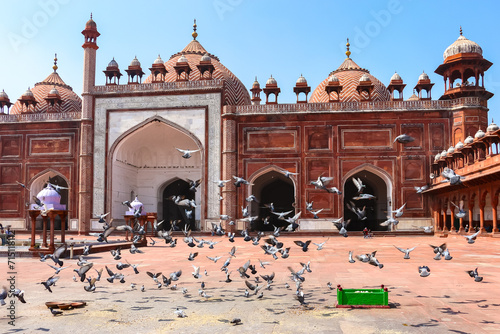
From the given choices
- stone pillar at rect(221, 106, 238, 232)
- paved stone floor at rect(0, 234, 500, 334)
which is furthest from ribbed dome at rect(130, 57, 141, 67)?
paved stone floor at rect(0, 234, 500, 334)

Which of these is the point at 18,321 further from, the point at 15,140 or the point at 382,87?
the point at 382,87

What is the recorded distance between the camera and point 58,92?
25.4 metres

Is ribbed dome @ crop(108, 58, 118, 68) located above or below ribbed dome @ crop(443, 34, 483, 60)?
below

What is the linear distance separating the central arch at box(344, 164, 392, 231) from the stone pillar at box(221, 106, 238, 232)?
15.8ft

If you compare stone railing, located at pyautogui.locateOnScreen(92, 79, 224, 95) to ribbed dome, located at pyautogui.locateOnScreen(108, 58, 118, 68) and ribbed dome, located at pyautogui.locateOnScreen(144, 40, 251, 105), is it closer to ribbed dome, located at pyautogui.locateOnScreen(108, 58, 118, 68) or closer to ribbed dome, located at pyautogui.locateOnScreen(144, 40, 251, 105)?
ribbed dome, located at pyautogui.locateOnScreen(108, 58, 118, 68)

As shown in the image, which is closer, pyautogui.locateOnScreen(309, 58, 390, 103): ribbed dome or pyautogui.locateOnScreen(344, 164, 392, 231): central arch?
pyautogui.locateOnScreen(344, 164, 392, 231): central arch

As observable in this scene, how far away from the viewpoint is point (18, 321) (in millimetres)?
3973

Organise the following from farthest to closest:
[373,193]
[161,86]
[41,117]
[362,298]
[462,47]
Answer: [373,193] → [41,117] → [161,86] → [462,47] → [362,298]

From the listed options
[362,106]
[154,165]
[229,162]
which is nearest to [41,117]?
[154,165]

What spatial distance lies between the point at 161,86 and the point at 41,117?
238 inches

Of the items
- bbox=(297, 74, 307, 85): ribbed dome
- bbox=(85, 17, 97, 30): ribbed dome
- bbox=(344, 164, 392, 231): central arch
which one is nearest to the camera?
bbox=(344, 164, 392, 231): central arch

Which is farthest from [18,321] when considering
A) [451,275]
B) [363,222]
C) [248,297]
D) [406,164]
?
[363,222]

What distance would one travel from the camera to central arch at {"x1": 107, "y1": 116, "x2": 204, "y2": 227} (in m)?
23.0

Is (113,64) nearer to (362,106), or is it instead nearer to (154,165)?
(154,165)
